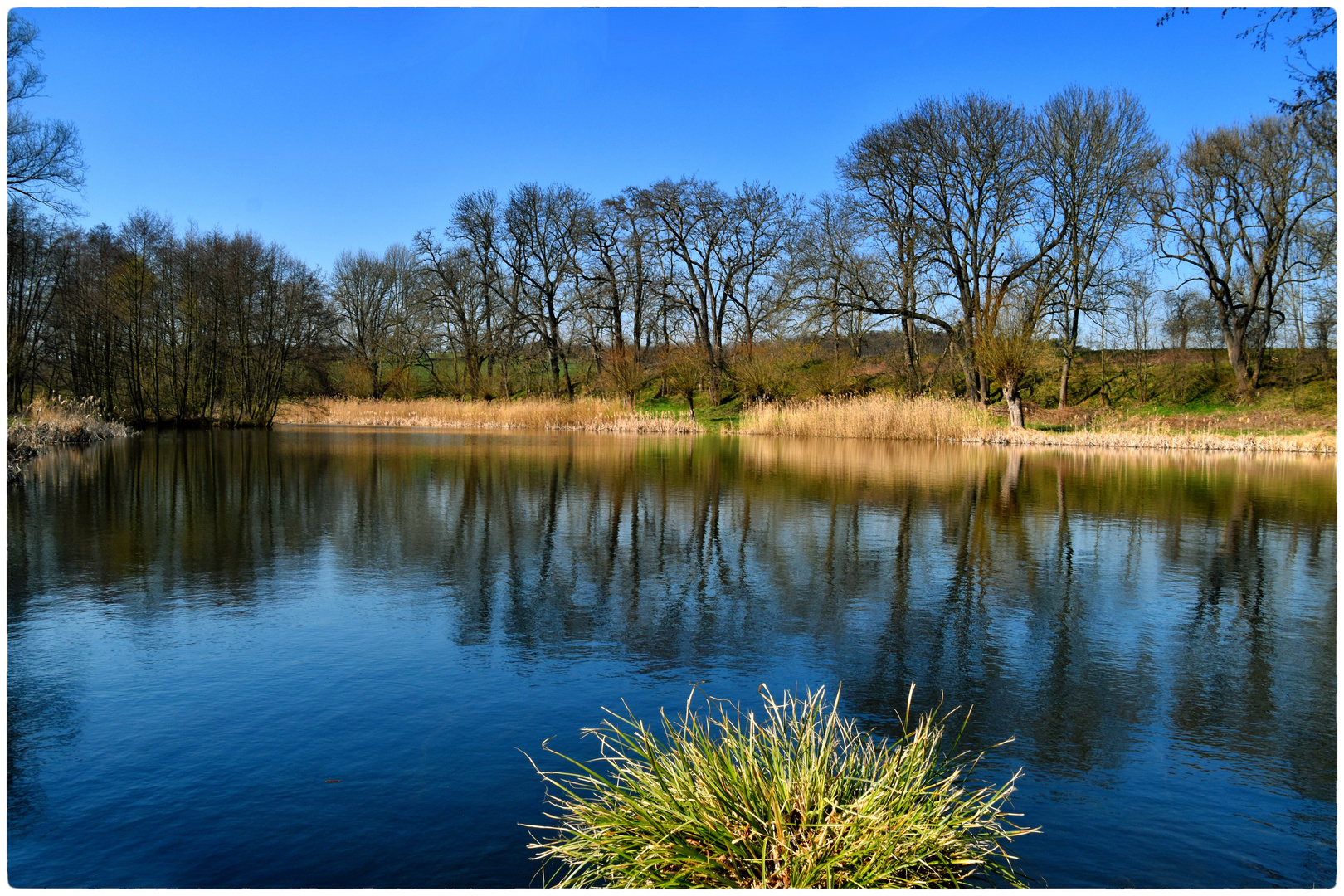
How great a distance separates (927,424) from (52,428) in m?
25.1

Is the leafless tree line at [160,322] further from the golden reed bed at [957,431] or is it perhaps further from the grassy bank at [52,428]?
the golden reed bed at [957,431]

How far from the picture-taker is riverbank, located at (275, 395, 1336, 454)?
88.2 feet

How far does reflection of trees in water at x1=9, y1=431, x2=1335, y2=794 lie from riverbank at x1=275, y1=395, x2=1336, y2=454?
1045 cm

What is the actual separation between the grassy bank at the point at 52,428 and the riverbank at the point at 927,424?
15.3m

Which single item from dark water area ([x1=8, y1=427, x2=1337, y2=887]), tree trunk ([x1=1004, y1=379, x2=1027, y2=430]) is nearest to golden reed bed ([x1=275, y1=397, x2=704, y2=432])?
tree trunk ([x1=1004, y1=379, x2=1027, y2=430])

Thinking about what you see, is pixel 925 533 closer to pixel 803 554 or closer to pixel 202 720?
pixel 803 554

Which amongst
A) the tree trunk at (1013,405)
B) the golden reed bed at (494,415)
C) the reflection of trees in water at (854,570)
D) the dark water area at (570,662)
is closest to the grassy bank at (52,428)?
the reflection of trees in water at (854,570)

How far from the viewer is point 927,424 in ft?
96.6

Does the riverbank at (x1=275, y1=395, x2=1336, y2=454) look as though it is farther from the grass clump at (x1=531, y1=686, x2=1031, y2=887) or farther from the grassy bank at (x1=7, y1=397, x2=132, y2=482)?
the grass clump at (x1=531, y1=686, x2=1031, y2=887)

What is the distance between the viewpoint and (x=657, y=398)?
51.2 m

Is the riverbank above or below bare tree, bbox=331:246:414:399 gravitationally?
below

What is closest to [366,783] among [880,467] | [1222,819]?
[1222,819]

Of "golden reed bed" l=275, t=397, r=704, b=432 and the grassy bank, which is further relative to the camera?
"golden reed bed" l=275, t=397, r=704, b=432

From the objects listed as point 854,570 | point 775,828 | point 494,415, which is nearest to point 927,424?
point 494,415
